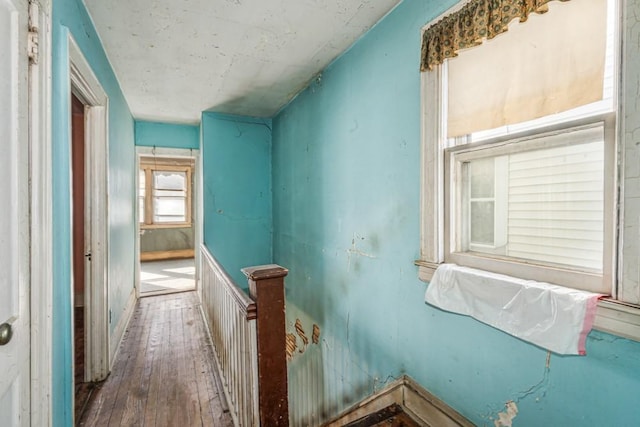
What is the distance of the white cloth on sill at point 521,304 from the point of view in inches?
41.6

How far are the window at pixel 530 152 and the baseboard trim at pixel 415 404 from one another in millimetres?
655

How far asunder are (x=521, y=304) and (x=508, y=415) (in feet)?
1.72

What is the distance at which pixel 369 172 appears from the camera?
2234mm

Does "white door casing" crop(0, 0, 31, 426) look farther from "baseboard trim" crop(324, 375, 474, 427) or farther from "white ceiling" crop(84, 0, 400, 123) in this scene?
"baseboard trim" crop(324, 375, 474, 427)

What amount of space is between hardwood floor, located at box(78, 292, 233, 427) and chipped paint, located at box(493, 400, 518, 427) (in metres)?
1.57

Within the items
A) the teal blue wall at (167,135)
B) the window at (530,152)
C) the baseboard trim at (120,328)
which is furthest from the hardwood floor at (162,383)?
the teal blue wall at (167,135)

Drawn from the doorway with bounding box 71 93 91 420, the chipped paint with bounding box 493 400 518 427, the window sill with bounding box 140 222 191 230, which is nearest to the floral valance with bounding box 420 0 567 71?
the chipped paint with bounding box 493 400 518 427

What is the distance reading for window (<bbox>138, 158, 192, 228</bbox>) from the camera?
738 cm

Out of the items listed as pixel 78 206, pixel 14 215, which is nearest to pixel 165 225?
pixel 78 206

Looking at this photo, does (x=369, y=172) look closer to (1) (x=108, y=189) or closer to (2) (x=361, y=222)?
(2) (x=361, y=222)

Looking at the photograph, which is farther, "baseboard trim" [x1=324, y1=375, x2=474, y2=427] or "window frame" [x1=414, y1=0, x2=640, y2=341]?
"baseboard trim" [x1=324, y1=375, x2=474, y2=427]

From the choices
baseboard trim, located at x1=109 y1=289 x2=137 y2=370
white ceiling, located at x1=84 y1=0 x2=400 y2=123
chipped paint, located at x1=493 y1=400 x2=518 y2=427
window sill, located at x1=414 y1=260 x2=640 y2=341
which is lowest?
baseboard trim, located at x1=109 y1=289 x2=137 y2=370

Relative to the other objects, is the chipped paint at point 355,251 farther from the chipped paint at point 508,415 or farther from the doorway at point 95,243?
the doorway at point 95,243

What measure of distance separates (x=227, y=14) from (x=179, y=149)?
307 cm
